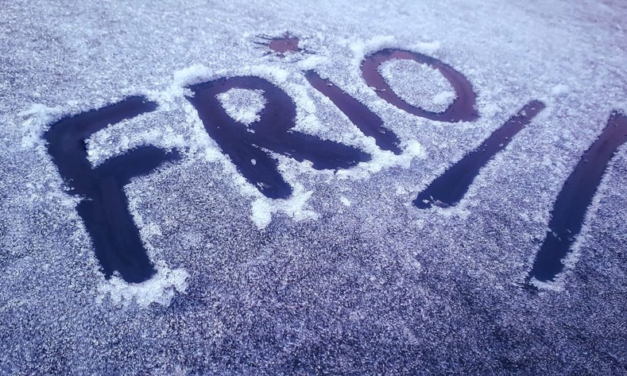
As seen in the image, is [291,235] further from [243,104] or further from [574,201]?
[574,201]

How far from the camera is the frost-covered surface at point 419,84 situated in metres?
3.17

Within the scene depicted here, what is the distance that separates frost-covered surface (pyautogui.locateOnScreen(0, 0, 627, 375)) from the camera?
5.75 ft

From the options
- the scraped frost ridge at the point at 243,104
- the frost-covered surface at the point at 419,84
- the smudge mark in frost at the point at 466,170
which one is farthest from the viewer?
the frost-covered surface at the point at 419,84

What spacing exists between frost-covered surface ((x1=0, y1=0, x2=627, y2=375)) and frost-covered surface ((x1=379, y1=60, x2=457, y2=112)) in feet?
0.80

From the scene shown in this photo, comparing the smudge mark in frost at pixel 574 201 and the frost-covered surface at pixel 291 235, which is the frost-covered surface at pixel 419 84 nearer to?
the frost-covered surface at pixel 291 235

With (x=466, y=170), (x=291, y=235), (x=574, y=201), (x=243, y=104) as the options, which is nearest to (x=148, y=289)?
(x=291, y=235)

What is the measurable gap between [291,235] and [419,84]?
6.28 feet

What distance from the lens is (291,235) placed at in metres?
2.15

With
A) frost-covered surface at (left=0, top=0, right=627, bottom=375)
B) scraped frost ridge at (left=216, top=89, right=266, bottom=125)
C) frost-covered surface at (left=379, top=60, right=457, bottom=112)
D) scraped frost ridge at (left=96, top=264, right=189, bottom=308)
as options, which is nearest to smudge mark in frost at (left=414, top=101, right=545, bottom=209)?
frost-covered surface at (left=0, top=0, right=627, bottom=375)

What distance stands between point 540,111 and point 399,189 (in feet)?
5.28

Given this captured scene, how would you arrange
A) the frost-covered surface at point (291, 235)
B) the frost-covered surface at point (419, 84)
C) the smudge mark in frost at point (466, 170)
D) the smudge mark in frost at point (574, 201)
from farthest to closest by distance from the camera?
the frost-covered surface at point (419, 84)
the smudge mark in frost at point (466, 170)
the smudge mark in frost at point (574, 201)
the frost-covered surface at point (291, 235)

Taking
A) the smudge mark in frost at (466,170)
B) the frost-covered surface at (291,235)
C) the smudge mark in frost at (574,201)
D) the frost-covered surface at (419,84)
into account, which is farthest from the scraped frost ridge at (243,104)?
the smudge mark in frost at (574,201)

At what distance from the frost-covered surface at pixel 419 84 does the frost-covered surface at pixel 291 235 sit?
24 centimetres

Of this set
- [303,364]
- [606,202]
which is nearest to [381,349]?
[303,364]
